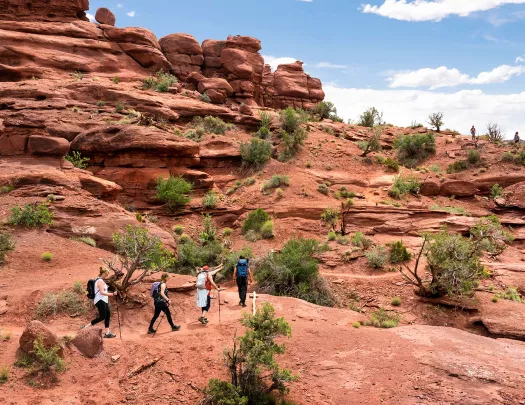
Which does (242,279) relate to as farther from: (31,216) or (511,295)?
(511,295)

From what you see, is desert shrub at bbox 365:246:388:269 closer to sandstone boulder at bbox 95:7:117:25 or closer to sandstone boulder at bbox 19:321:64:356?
sandstone boulder at bbox 19:321:64:356

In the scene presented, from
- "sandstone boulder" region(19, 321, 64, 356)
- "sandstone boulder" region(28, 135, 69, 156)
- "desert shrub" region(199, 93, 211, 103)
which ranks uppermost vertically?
"desert shrub" region(199, 93, 211, 103)

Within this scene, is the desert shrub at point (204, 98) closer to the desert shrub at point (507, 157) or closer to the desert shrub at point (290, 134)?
the desert shrub at point (290, 134)

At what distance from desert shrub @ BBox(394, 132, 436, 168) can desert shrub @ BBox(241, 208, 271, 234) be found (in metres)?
16.4

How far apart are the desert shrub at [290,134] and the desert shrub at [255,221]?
8356mm

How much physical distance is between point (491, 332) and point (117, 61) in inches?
1273

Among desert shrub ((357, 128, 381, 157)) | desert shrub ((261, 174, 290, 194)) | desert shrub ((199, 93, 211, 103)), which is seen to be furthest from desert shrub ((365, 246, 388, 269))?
desert shrub ((199, 93, 211, 103))

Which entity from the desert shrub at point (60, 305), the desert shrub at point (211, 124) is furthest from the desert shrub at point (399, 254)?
the desert shrub at point (211, 124)

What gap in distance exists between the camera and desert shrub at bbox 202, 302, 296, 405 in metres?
6.83

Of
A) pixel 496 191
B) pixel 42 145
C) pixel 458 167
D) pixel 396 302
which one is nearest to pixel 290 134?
pixel 458 167

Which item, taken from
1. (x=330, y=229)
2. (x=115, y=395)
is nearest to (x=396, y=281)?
(x=330, y=229)

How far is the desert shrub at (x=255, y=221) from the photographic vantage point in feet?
66.9

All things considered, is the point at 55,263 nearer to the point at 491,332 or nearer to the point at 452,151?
the point at 491,332

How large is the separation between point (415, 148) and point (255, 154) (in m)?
14.5
